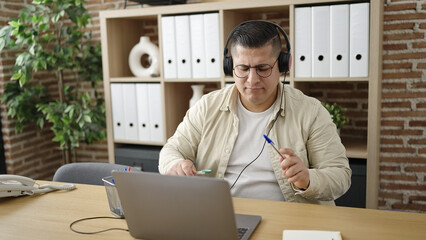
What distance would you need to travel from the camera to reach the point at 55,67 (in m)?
3.43

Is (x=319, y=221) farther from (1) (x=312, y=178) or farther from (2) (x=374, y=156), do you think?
(2) (x=374, y=156)

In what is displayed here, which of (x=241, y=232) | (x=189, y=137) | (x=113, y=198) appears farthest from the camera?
(x=189, y=137)

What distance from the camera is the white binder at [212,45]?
277cm

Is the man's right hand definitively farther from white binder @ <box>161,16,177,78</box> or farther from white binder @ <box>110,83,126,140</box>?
white binder @ <box>110,83,126,140</box>

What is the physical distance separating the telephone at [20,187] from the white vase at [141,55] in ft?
4.67

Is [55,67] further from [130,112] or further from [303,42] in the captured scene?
[303,42]

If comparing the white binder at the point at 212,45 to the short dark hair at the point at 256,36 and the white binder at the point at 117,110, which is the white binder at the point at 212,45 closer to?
the white binder at the point at 117,110

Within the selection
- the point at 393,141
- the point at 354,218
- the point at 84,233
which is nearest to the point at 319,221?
the point at 354,218

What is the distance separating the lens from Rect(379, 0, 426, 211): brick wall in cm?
273

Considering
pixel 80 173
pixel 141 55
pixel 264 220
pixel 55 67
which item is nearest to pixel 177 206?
pixel 264 220

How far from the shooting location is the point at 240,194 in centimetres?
178

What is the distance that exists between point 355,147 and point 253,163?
1.15 meters

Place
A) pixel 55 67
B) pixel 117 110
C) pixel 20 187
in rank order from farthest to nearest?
1. pixel 55 67
2. pixel 117 110
3. pixel 20 187

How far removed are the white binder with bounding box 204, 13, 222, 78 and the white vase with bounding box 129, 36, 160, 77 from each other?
0.43m
